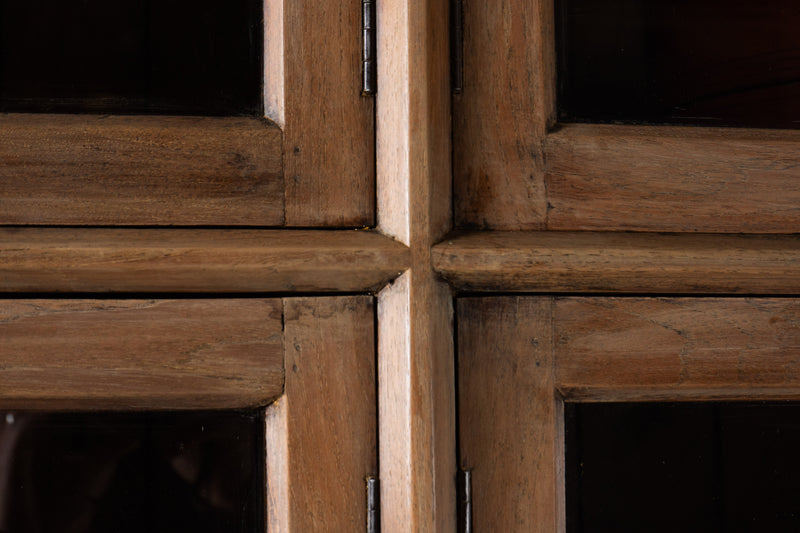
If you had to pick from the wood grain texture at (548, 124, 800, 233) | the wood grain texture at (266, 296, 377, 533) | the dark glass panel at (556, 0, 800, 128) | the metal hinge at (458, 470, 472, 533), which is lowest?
the metal hinge at (458, 470, 472, 533)

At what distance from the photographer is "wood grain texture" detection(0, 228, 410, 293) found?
306 mm

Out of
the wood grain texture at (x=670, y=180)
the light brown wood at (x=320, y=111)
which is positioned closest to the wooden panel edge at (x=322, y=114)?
the light brown wood at (x=320, y=111)

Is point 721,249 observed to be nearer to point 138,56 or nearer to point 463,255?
point 463,255

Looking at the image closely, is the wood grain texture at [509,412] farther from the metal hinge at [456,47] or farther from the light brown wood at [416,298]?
the metal hinge at [456,47]

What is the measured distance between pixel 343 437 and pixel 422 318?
8 cm

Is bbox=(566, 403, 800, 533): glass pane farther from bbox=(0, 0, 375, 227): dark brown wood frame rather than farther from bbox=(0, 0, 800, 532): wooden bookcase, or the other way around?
bbox=(0, 0, 375, 227): dark brown wood frame

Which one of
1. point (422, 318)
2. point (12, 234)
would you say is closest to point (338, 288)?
point (422, 318)

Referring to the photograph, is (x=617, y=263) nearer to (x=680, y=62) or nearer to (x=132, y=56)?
(x=680, y=62)

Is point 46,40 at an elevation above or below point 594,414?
above

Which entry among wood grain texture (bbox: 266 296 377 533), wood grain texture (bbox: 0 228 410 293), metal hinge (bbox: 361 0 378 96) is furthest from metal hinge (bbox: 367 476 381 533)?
metal hinge (bbox: 361 0 378 96)

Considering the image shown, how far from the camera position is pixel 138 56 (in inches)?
13.6

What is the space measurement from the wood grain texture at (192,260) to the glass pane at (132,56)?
0.08 metres

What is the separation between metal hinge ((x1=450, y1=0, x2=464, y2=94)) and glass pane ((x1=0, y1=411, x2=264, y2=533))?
0.21 meters

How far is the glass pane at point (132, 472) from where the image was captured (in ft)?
1.08
